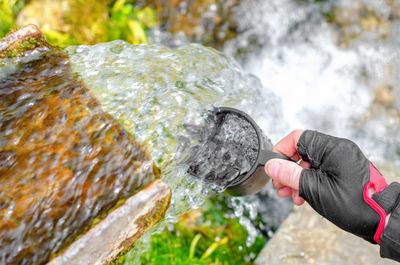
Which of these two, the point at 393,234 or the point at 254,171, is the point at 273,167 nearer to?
the point at 254,171

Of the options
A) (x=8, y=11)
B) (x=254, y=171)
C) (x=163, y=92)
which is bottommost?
(x=254, y=171)

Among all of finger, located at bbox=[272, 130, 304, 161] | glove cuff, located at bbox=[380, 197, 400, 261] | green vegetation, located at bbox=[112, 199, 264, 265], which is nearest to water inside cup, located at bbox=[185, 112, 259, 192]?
finger, located at bbox=[272, 130, 304, 161]

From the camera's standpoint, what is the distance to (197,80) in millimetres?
2574

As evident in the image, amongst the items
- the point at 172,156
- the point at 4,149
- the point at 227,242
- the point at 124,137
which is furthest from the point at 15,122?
the point at 227,242

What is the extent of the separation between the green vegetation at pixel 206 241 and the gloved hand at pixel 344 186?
5.03ft

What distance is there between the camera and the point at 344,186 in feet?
5.55

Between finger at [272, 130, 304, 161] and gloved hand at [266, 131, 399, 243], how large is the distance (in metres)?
0.18

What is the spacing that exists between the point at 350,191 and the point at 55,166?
148cm

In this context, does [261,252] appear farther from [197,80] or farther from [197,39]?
[197,39]

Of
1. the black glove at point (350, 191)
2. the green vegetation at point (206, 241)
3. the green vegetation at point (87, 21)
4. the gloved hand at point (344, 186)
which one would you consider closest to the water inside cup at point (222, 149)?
the gloved hand at point (344, 186)

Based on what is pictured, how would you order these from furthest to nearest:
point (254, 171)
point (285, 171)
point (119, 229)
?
point (254, 171) < point (285, 171) < point (119, 229)

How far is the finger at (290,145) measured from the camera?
6.69ft

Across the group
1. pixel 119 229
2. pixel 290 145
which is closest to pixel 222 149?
pixel 290 145

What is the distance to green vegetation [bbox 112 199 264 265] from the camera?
298cm
